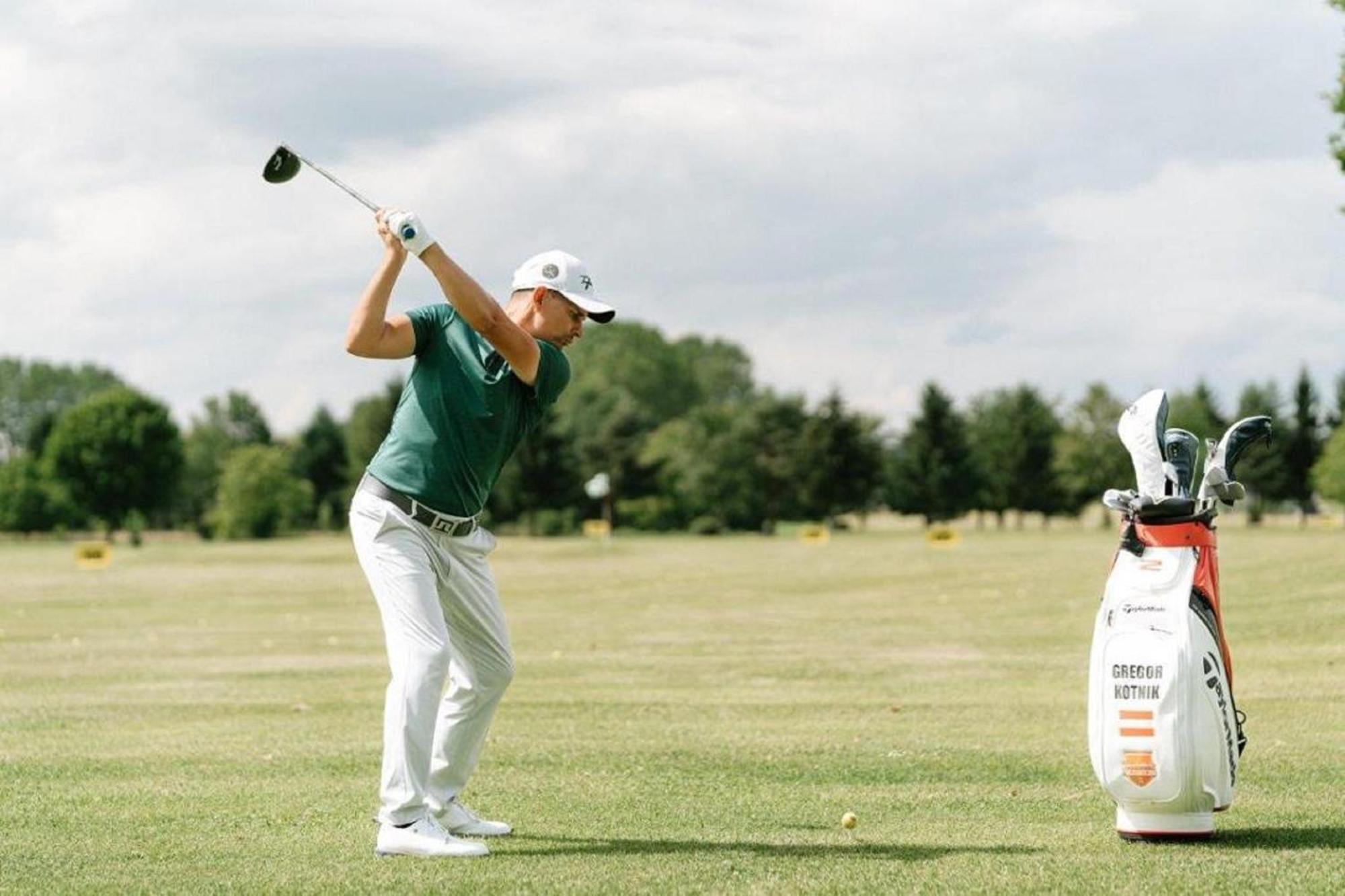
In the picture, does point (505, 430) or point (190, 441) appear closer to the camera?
point (505, 430)

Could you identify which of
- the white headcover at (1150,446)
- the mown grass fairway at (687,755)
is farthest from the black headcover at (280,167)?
the white headcover at (1150,446)

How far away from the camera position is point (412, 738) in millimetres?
7734

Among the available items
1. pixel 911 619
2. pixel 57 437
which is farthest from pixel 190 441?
pixel 911 619

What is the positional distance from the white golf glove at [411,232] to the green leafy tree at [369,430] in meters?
106

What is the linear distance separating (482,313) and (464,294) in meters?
0.11

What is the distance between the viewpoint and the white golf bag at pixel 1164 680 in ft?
25.0

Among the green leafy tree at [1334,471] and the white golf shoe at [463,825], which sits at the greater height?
the green leafy tree at [1334,471]

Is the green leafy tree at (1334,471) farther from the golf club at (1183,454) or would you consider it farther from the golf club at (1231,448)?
the golf club at (1183,454)

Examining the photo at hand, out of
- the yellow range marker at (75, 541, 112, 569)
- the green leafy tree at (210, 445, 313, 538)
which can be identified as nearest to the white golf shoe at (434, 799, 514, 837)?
the yellow range marker at (75, 541, 112, 569)

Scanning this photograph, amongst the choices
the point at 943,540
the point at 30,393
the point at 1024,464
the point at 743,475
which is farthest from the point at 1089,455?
the point at 30,393

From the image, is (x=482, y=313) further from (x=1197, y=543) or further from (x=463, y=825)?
(x=1197, y=543)

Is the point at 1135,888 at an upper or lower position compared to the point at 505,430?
lower

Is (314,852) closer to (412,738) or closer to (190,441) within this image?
(412,738)

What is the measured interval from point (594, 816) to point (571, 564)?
150 feet
